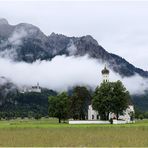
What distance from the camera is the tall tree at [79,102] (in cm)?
13112

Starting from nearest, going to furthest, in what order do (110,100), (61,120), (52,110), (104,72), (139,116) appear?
(110,100) → (52,110) → (61,120) → (104,72) → (139,116)

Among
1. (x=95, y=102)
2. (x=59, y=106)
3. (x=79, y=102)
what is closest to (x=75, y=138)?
(x=95, y=102)

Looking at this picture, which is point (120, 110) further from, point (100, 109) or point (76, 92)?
point (76, 92)

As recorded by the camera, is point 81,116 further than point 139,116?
No

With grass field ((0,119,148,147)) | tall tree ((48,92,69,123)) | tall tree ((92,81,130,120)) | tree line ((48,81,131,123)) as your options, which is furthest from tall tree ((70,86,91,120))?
grass field ((0,119,148,147))

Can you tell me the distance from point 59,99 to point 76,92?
5735mm

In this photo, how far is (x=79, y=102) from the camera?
131000 mm

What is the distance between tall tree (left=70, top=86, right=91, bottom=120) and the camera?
131125mm

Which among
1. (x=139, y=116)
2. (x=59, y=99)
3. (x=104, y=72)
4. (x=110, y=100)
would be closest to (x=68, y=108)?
(x=59, y=99)

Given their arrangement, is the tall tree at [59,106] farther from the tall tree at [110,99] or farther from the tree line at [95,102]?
the tall tree at [110,99]

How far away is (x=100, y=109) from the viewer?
402 feet

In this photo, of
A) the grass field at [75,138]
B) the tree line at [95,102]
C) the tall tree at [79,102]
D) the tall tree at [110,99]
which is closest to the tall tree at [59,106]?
the tree line at [95,102]

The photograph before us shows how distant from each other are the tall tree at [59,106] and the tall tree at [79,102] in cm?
226

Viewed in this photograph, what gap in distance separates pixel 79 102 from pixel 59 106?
20.1 feet
